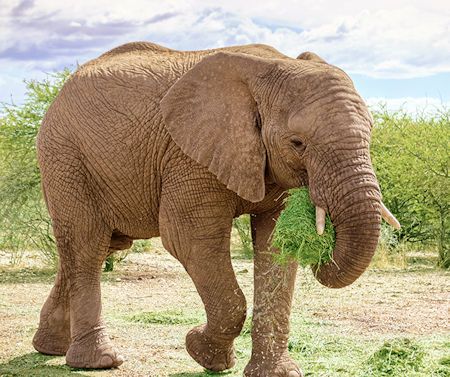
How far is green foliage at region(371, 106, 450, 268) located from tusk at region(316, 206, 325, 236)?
11.8 meters

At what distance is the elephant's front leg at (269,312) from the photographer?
7094 mm

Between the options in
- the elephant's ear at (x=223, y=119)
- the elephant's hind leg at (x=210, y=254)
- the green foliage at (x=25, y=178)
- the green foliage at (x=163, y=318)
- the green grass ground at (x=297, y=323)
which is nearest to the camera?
the elephant's ear at (x=223, y=119)

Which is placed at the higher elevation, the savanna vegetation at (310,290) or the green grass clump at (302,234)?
the green grass clump at (302,234)

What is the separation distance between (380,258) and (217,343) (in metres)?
10.6

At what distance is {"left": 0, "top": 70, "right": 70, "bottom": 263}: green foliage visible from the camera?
1594cm

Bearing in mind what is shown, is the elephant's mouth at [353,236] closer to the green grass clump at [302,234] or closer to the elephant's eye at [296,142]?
the green grass clump at [302,234]

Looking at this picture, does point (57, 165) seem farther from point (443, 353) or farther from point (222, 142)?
point (443, 353)

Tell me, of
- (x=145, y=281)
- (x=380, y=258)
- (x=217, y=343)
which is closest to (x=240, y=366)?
(x=217, y=343)

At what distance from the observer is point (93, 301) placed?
8148 mm

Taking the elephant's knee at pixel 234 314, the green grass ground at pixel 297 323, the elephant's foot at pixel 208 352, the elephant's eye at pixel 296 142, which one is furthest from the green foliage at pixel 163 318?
the elephant's eye at pixel 296 142

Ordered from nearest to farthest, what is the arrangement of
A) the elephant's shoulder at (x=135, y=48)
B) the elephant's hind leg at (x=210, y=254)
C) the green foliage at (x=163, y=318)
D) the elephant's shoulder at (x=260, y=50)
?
the elephant's hind leg at (x=210, y=254), the elephant's shoulder at (x=260, y=50), the elephant's shoulder at (x=135, y=48), the green foliage at (x=163, y=318)

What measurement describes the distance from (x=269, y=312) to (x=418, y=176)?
474 inches

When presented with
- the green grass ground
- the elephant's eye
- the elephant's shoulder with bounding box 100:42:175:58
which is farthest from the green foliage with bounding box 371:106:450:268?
the elephant's eye

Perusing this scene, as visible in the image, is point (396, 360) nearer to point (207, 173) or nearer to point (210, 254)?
point (210, 254)
